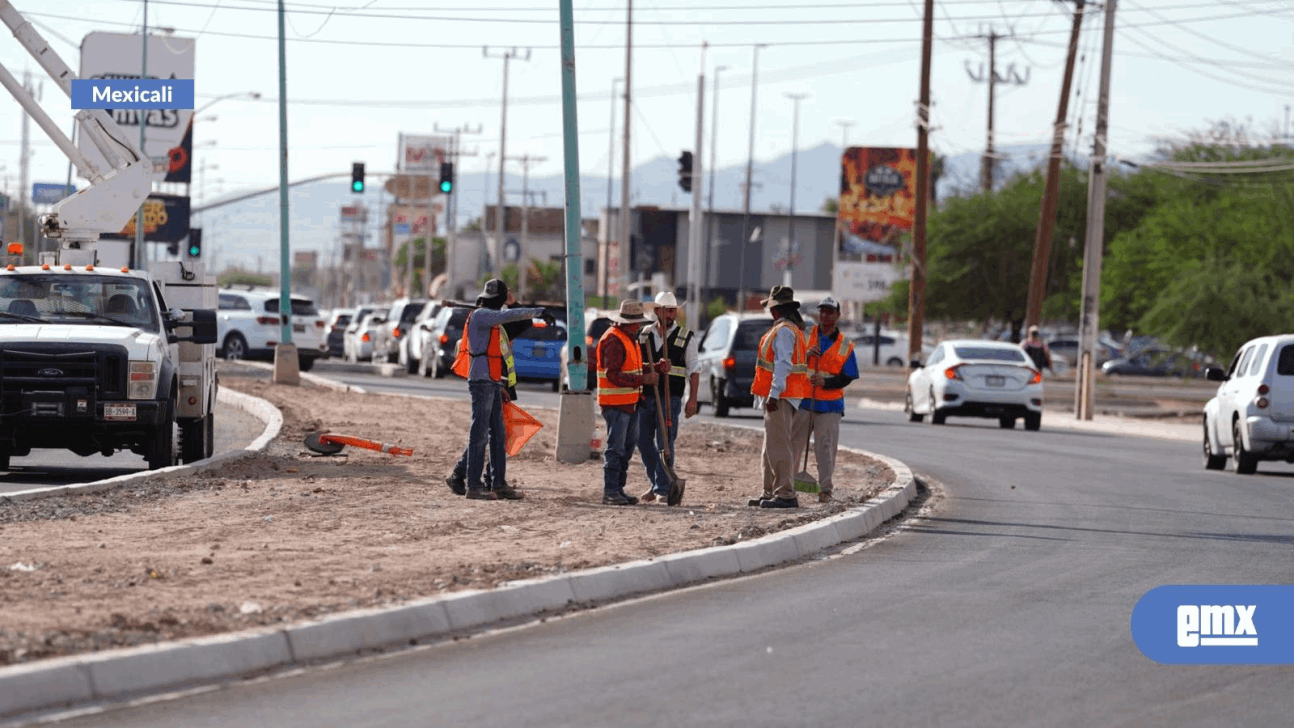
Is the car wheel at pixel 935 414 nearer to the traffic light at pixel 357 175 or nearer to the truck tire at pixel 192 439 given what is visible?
the truck tire at pixel 192 439

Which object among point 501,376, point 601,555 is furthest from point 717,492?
point 601,555

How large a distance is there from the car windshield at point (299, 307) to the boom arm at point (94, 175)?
61.7 feet

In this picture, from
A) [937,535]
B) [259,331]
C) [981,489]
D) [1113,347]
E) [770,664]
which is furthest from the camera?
[1113,347]

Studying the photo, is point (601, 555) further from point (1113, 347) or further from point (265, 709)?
point (1113, 347)

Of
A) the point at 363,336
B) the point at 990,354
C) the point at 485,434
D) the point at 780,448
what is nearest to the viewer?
the point at 485,434

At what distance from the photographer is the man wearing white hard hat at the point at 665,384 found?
15930 mm

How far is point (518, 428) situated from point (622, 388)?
4.74ft

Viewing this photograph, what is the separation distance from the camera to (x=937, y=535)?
48.7 feet

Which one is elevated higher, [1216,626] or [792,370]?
[792,370]

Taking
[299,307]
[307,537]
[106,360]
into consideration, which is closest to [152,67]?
[299,307]

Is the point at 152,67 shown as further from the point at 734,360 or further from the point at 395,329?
the point at 734,360

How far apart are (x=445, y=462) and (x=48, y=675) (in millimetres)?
12223

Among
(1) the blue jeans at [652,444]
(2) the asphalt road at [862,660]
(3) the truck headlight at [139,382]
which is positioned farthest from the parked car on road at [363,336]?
(2) the asphalt road at [862,660]

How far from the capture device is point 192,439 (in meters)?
18.8
